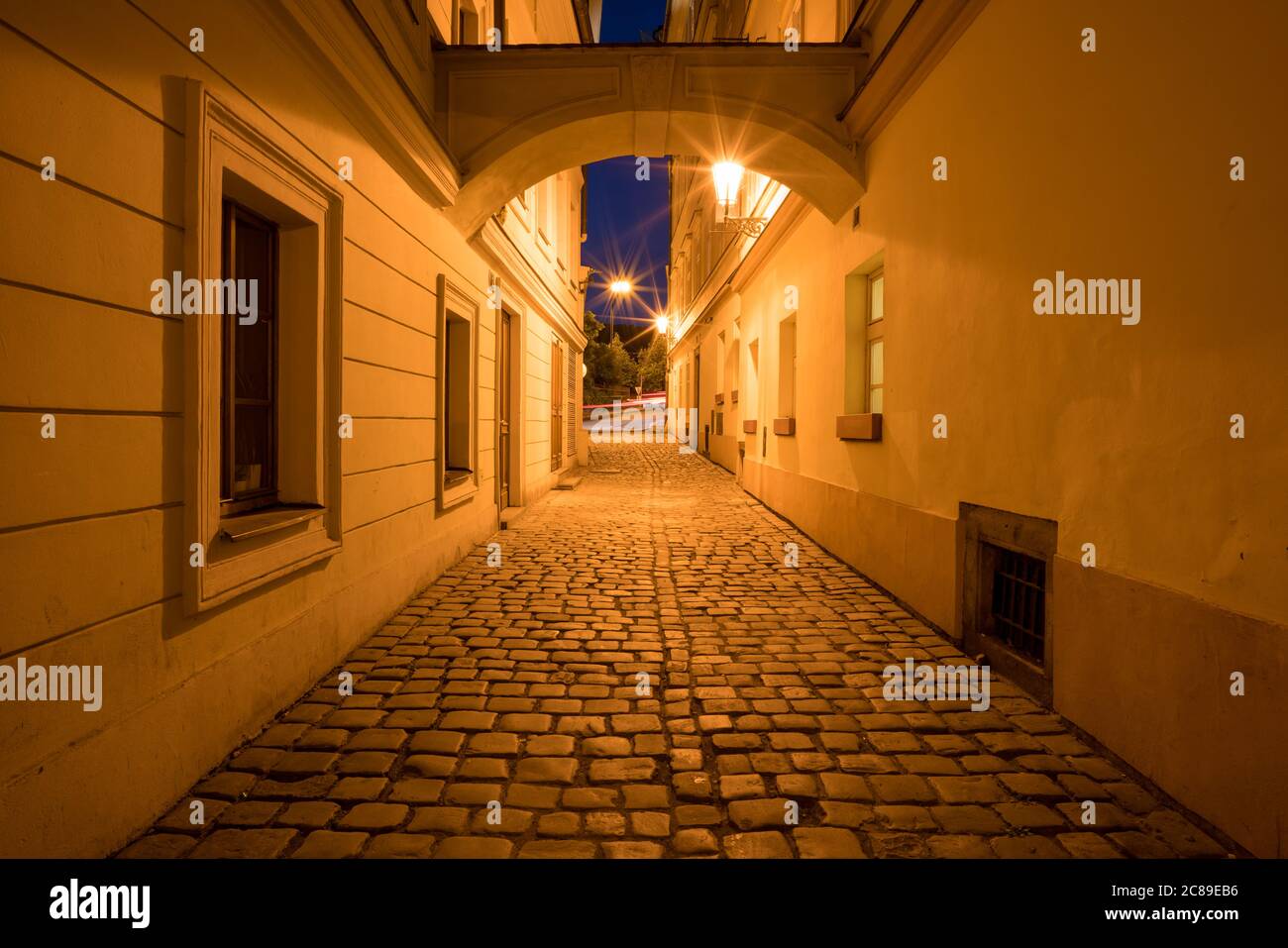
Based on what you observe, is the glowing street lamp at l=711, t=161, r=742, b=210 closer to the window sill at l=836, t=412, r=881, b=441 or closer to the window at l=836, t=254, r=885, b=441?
the window at l=836, t=254, r=885, b=441

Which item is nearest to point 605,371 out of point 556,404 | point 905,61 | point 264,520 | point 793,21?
point 556,404

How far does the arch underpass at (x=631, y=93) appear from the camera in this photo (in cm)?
650

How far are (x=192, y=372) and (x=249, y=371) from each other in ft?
3.33

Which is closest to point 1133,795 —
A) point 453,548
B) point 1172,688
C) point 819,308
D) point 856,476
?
point 1172,688

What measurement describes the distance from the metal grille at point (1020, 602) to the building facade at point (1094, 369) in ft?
0.07

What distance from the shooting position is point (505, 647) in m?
4.55

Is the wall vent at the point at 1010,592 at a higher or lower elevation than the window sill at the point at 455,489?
lower

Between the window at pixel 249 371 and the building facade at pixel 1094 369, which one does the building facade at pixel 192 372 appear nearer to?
the window at pixel 249 371

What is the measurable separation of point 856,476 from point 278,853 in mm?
5787

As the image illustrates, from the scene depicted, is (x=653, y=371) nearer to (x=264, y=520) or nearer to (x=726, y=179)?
(x=726, y=179)

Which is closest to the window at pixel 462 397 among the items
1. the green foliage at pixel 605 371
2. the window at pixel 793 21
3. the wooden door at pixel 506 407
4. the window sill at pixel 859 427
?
the wooden door at pixel 506 407

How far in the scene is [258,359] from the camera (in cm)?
383

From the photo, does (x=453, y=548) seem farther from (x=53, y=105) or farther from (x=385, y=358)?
(x=53, y=105)

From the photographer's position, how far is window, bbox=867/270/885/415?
685cm
